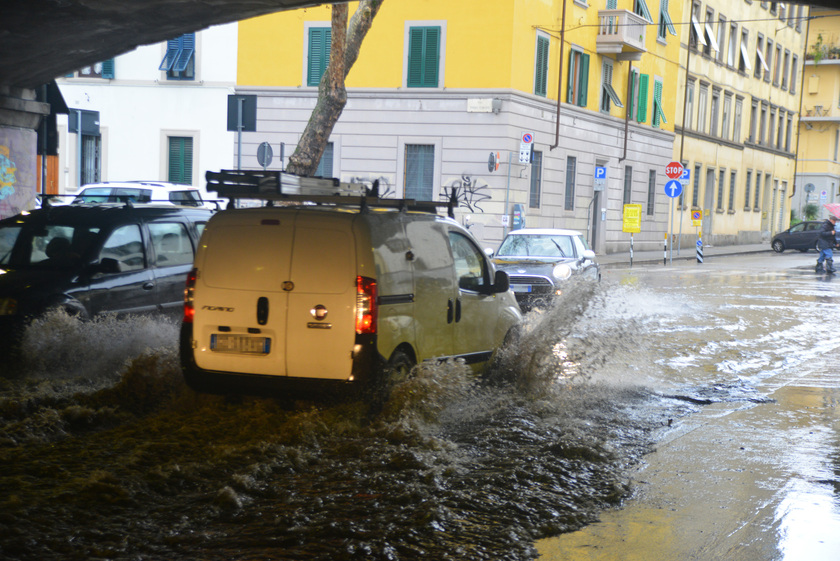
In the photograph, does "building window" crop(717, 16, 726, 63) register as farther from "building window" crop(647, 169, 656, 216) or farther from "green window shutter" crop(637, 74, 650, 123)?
"green window shutter" crop(637, 74, 650, 123)

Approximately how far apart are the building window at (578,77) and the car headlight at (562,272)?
20.2 m

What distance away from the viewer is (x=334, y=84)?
19.0 m

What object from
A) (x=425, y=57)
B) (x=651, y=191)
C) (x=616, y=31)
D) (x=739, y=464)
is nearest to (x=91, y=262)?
(x=739, y=464)

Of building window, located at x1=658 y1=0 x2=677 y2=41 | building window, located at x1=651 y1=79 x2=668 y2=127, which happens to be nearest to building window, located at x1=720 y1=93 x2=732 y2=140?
building window, located at x1=658 y1=0 x2=677 y2=41

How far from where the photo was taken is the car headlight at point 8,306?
30.1 feet

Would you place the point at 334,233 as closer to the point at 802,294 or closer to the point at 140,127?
the point at 802,294

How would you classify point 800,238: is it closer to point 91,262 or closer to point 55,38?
point 55,38

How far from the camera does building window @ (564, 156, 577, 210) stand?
36.2m

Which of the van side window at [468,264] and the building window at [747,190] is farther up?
the building window at [747,190]

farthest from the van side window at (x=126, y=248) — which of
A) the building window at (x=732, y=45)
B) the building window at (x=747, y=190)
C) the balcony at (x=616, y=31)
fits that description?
the building window at (x=747, y=190)

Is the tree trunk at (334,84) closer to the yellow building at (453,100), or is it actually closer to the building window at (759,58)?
the yellow building at (453,100)

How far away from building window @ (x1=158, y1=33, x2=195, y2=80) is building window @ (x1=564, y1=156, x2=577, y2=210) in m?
13.5

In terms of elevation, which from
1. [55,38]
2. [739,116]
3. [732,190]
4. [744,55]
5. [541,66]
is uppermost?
[744,55]

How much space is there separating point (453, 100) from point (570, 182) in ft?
22.3
